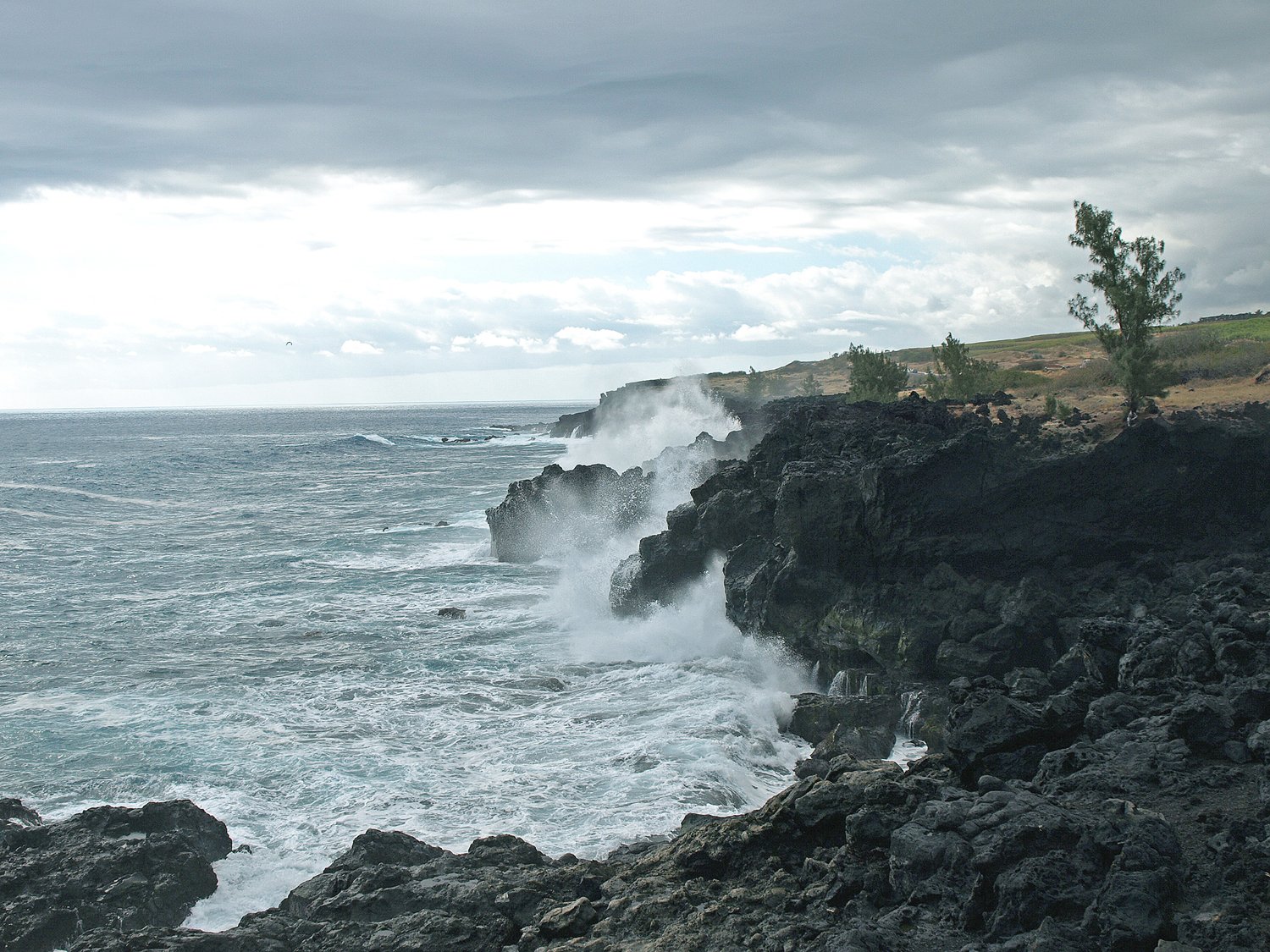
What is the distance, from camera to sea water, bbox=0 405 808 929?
16516 mm

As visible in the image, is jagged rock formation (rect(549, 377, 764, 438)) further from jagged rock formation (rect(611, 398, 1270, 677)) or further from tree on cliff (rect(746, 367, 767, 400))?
jagged rock formation (rect(611, 398, 1270, 677))

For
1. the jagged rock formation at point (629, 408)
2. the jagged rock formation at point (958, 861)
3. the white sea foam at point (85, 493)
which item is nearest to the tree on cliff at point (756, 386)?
the jagged rock formation at point (629, 408)

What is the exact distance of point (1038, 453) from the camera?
23.8 meters

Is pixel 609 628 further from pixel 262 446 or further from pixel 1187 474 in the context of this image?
pixel 262 446

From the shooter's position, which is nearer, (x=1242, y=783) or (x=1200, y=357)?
(x=1242, y=783)

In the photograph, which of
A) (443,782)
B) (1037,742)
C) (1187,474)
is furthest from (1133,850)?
(1187,474)

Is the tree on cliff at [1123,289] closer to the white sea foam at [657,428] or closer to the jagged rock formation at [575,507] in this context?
the jagged rock formation at [575,507]

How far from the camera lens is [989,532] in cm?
2267

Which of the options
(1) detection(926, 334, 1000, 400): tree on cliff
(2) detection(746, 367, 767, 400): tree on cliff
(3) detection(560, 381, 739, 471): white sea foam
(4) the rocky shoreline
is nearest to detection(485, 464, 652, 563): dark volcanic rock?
(1) detection(926, 334, 1000, 400): tree on cliff

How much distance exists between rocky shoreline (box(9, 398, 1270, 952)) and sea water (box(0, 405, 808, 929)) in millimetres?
1732

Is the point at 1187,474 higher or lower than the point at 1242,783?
higher

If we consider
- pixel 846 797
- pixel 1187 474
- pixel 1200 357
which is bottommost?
pixel 846 797

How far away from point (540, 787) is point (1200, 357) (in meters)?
35.4

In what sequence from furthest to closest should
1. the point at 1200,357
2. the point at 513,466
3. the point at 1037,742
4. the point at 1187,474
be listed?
1. the point at 513,466
2. the point at 1200,357
3. the point at 1187,474
4. the point at 1037,742
